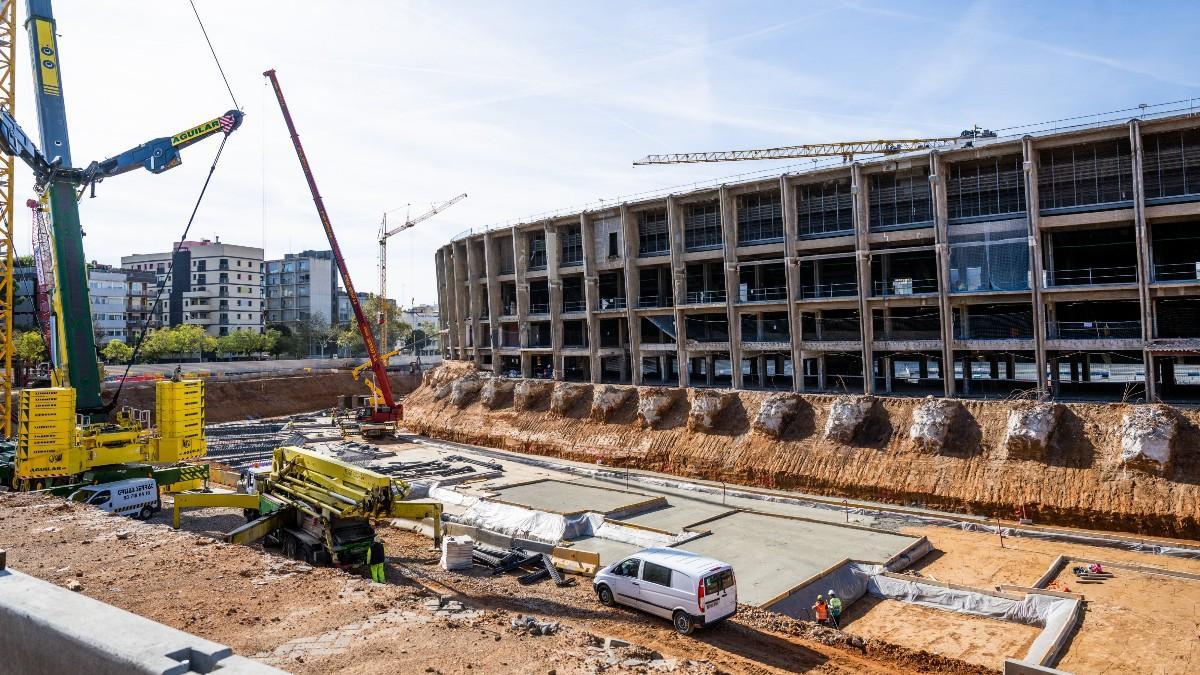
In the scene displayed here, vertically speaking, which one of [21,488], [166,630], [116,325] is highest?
[116,325]

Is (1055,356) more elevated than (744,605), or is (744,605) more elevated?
(1055,356)

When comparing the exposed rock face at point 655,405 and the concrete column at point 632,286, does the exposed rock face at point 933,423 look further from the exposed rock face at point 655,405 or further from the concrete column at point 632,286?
the concrete column at point 632,286

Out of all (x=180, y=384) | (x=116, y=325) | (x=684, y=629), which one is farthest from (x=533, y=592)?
(x=116, y=325)

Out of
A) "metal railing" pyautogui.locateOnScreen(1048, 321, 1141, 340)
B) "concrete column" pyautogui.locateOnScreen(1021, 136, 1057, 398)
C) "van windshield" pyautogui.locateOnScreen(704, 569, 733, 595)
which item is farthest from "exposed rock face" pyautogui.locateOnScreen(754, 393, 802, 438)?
"van windshield" pyautogui.locateOnScreen(704, 569, 733, 595)

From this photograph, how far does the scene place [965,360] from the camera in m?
38.1

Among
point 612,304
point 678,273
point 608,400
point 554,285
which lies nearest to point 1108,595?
point 608,400

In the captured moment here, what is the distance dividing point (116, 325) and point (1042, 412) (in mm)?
108726

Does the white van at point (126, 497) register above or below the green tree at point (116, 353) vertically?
below

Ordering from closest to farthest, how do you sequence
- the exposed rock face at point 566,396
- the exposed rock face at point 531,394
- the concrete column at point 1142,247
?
the concrete column at point 1142,247, the exposed rock face at point 566,396, the exposed rock face at point 531,394

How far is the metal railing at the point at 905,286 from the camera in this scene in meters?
39.3

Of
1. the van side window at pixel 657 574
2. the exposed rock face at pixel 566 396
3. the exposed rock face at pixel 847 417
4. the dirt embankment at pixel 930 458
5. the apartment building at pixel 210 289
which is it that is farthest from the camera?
the apartment building at pixel 210 289

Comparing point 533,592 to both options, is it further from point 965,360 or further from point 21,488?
point 965,360

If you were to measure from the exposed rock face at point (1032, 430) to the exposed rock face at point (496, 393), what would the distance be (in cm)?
3289

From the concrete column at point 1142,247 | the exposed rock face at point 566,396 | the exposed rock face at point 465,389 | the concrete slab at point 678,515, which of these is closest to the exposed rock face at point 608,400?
the exposed rock face at point 566,396
